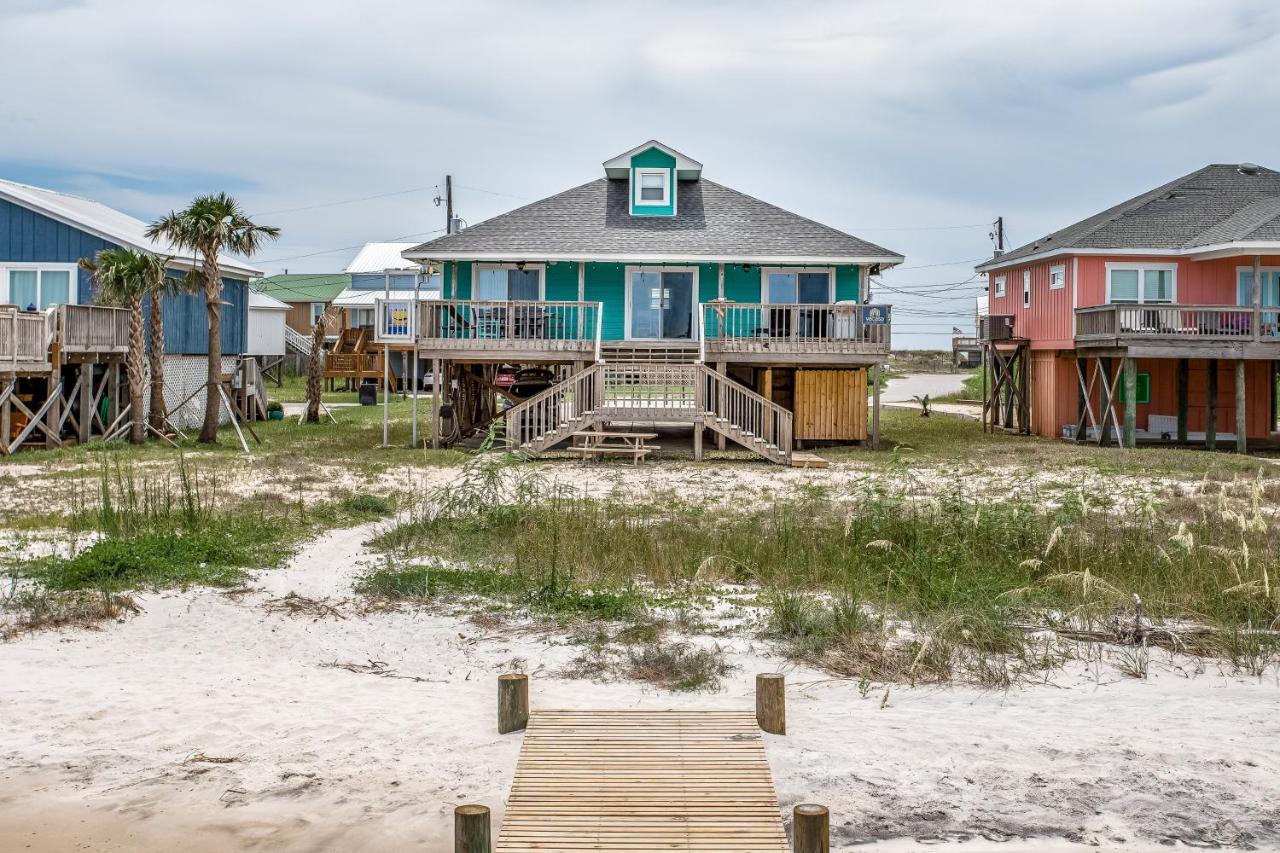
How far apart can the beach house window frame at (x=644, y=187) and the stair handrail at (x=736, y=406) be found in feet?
24.2

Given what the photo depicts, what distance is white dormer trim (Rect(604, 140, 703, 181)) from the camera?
31719 millimetres

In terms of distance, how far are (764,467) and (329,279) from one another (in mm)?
53947

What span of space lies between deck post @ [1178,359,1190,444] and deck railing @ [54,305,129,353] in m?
26.0

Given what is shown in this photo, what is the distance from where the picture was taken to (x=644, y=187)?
105 ft

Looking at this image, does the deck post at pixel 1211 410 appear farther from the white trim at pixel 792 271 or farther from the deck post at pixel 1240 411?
the white trim at pixel 792 271

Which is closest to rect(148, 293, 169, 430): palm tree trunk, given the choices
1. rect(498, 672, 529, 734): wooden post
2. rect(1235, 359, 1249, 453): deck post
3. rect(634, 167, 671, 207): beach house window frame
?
rect(634, 167, 671, 207): beach house window frame

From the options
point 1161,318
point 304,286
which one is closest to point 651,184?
point 1161,318

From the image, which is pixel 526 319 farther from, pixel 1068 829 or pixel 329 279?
pixel 329 279

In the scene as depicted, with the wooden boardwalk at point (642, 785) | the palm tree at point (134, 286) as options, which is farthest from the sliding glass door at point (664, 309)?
the wooden boardwalk at point (642, 785)

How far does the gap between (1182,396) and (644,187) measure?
48.2 ft

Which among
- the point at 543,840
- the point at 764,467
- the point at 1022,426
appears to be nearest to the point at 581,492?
the point at 764,467

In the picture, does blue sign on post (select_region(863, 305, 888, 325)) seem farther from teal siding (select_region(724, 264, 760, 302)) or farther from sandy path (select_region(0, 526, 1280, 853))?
sandy path (select_region(0, 526, 1280, 853))

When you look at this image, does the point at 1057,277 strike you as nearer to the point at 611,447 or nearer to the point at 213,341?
the point at 611,447

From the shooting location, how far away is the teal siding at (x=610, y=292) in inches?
1185
